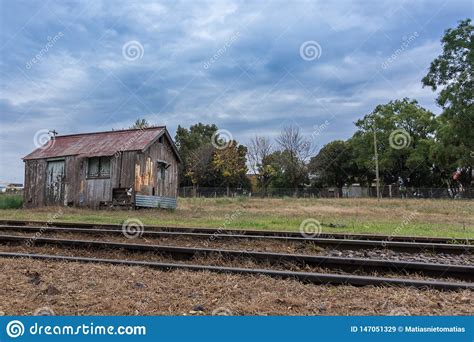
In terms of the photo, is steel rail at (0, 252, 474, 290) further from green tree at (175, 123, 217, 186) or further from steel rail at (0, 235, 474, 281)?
green tree at (175, 123, 217, 186)

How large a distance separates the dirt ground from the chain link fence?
4580 centimetres

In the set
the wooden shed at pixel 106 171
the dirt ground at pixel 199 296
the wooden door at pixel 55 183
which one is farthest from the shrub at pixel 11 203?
the dirt ground at pixel 199 296

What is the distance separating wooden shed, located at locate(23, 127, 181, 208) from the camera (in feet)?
77.9

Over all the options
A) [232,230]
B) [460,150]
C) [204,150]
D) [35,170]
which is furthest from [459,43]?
[204,150]

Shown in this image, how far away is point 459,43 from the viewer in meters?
30.2

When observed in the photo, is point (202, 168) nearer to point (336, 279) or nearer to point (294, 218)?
point (294, 218)

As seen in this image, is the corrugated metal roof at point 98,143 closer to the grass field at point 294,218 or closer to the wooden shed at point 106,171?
the wooden shed at point 106,171

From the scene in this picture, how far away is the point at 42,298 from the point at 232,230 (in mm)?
6849

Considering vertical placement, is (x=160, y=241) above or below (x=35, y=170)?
below

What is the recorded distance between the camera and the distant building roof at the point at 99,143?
80.4 ft

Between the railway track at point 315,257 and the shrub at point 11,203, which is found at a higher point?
the shrub at point 11,203

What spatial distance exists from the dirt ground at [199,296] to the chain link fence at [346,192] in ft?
150

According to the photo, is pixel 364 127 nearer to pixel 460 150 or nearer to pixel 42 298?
pixel 460 150

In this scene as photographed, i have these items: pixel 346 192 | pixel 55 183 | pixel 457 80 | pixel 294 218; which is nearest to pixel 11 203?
pixel 55 183
